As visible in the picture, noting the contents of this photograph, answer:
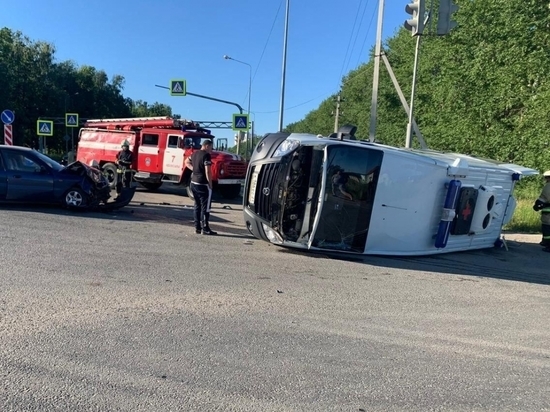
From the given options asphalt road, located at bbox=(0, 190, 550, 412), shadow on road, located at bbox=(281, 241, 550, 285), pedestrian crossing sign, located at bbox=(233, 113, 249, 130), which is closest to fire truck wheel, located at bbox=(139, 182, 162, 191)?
pedestrian crossing sign, located at bbox=(233, 113, 249, 130)

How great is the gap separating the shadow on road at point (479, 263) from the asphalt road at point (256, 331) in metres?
0.07

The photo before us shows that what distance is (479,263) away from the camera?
822cm

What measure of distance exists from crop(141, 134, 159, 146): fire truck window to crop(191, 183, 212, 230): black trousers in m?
9.27

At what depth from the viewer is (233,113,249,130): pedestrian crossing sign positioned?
21141 mm

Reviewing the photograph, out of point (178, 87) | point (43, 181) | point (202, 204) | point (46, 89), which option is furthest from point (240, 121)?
Answer: point (46, 89)

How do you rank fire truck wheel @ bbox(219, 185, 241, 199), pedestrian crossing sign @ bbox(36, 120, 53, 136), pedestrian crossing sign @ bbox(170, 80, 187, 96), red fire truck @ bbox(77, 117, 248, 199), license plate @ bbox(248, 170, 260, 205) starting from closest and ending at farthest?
1. license plate @ bbox(248, 170, 260, 205)
2. red fire truck @ bbox(77, 117, 248, 199)
3. fire truck wheel @ bbox(219, 185, 241, 199)
4. pedestrian crossing sign @ bbox(36, 120, 53, 136)
5. pedestrian crossing sign @ bbox(170, 80, 187, 96)

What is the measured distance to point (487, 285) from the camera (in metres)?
6.66

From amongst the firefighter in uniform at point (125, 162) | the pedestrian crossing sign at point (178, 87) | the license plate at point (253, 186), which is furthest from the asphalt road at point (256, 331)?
the pedestrian crossing sign at point (178, 87)

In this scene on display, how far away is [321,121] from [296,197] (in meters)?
66.8

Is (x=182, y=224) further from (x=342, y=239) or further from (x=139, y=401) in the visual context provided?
(x=139, y=401)

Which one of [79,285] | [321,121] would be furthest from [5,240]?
[321,121]

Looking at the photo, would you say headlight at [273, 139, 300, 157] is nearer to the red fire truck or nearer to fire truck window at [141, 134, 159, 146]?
the red fire truck

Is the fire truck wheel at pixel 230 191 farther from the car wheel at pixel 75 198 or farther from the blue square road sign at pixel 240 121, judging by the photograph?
the car wheel at pixel 75 198

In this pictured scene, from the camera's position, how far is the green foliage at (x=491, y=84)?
58.6 feet
